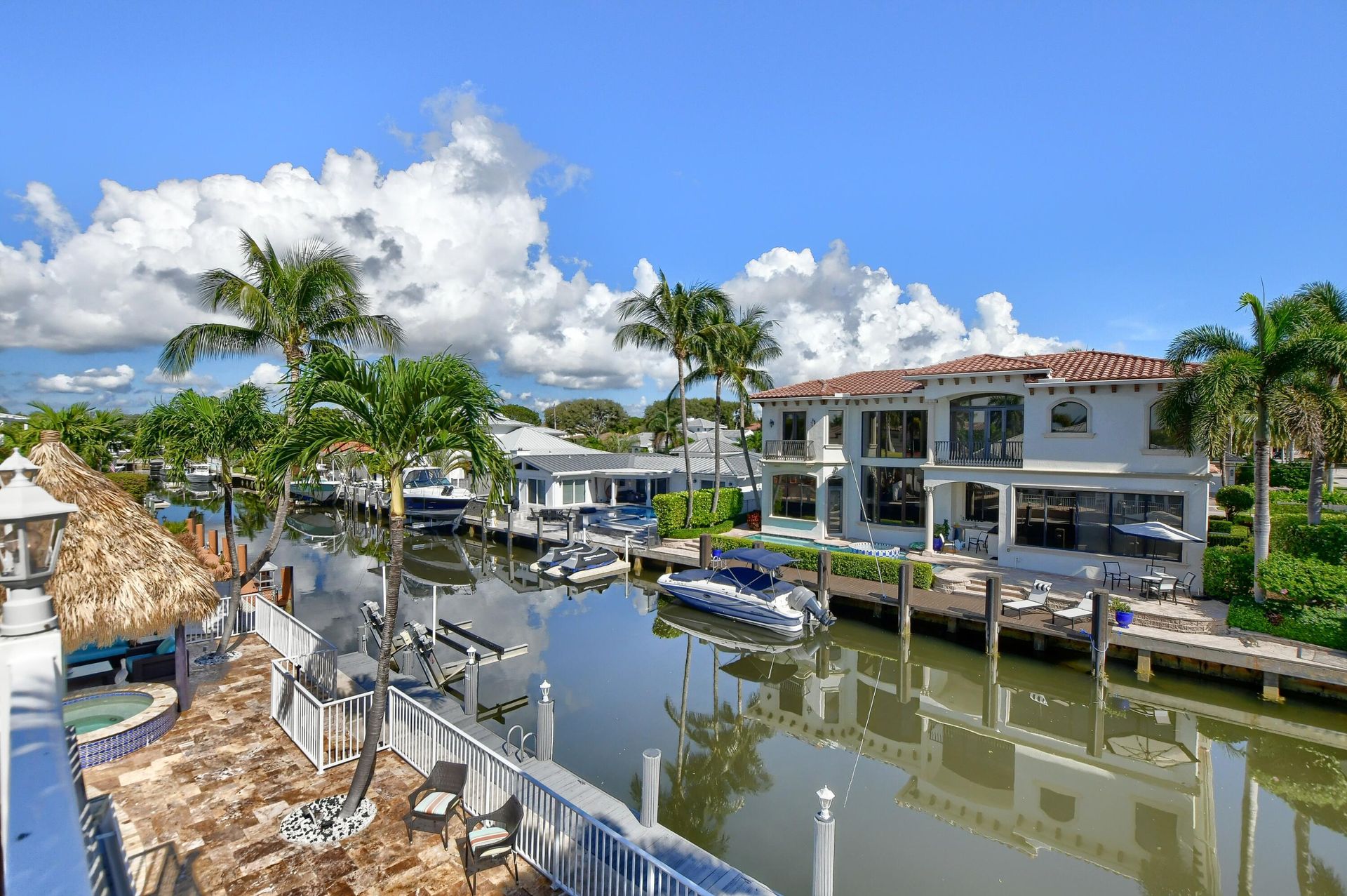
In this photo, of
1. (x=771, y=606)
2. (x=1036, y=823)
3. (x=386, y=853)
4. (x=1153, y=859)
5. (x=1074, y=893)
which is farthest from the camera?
(x=771, y=606)

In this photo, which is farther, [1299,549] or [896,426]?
[896,426]

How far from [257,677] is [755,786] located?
8920 millimetres

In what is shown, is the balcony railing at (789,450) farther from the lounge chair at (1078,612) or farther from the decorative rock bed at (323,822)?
the decorative rock bed at (323,822)

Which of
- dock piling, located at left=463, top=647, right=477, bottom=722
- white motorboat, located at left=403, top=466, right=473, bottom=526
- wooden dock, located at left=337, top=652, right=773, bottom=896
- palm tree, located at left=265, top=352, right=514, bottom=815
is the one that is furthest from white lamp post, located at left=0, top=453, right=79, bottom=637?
white motorboat, located at left=403, top=466, right=473, bottom=526

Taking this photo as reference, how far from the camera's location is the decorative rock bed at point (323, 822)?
7.03 metres

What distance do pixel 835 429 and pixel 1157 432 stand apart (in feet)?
38.3

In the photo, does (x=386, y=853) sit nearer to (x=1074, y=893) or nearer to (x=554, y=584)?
(x=1074, y=893)

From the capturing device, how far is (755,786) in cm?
1062

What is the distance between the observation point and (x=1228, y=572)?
1712 cm

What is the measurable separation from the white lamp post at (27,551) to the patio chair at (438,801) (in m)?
4.70

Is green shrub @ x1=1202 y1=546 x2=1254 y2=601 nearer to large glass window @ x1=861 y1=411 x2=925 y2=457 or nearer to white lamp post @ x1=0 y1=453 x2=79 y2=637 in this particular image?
large glass window @ x1=861 y1=411 x2=925 y2=457

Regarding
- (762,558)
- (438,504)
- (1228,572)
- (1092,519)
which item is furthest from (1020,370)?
(438,504)

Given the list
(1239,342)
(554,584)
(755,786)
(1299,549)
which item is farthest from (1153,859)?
(554,584)

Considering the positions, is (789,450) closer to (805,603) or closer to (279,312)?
(805,603)
